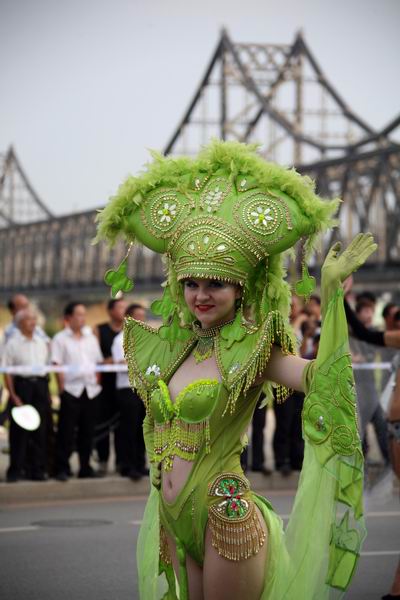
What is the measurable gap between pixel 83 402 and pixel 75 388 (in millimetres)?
163

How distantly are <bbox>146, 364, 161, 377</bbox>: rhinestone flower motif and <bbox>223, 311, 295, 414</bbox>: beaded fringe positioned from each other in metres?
0.36

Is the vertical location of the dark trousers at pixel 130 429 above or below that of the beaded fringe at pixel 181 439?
below

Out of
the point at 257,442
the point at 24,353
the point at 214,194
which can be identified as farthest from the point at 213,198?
the point at 257,442

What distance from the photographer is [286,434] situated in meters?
12.9

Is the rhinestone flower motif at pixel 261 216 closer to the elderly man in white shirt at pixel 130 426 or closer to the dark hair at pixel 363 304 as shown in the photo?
the elderly man in white shirt at pixel 130 426

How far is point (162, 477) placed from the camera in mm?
4730

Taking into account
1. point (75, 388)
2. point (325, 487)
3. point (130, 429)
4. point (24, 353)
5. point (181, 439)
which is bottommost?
point (130, 429)

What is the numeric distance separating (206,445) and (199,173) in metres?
1.04

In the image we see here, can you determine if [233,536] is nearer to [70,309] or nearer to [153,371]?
[153,371]

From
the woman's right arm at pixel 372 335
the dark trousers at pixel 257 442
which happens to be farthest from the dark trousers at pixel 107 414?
the woman's right arm at pixel 372 335

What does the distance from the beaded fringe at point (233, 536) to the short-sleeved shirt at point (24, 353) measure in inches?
295

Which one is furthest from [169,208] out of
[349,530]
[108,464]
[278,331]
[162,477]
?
[108,464]

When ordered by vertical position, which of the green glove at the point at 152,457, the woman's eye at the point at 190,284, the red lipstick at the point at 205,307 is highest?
the woman's eye at the point at 190,284

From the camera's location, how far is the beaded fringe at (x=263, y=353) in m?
4.58
